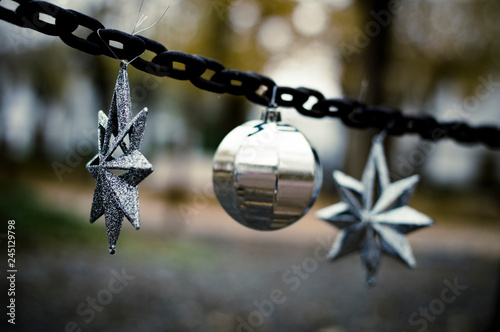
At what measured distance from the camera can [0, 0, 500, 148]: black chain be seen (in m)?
1.03

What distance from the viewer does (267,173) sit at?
1312 mm

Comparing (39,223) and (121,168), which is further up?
(121,168)

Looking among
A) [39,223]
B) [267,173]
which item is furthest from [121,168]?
[39,223]

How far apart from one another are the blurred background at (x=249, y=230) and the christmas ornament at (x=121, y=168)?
943 millimetres

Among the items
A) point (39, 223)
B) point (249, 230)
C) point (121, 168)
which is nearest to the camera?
point (121, 168)

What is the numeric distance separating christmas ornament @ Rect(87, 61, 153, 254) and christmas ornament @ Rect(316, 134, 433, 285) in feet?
3.50

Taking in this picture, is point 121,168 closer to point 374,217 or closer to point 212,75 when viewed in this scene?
point 212,75

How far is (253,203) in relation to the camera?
1343mm

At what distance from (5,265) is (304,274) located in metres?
4.78

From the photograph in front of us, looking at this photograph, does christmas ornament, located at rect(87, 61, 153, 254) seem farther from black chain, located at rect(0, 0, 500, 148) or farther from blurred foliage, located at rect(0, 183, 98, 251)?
blurred foliage, located at rect(0, 183, 98, 251)

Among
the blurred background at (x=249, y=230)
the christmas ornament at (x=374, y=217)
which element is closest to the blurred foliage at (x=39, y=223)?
the blurred background at (x=249, y=230)

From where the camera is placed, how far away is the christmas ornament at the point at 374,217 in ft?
6.13

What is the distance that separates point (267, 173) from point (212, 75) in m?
0.37

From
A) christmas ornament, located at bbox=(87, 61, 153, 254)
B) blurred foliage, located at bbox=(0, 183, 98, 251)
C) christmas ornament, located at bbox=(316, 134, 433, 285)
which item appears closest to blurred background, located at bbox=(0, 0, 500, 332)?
blurred foliage, located at bbox=(0, 183, 98, 251)
